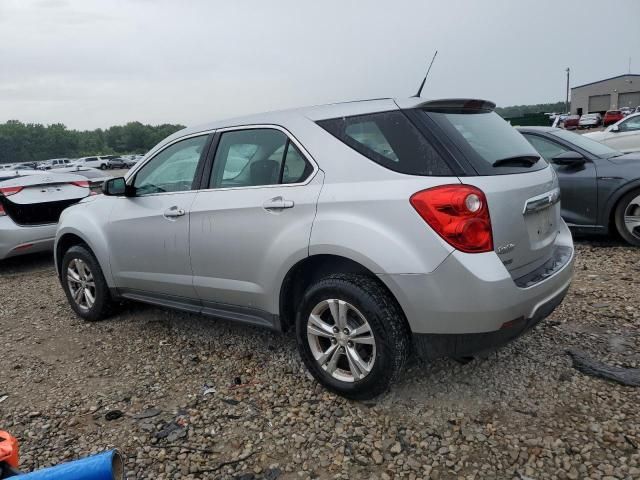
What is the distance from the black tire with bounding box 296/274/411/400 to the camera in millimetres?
2619

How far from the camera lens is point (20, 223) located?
Answer: 20.7 feet

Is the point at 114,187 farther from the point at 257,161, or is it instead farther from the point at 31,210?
the point at 31,210

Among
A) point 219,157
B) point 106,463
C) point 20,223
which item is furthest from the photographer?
point 20,223

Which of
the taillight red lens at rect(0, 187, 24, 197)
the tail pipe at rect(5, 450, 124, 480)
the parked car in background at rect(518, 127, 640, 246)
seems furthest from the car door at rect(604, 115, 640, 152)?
the tail pipe at rect(5, 450, 124, 480)

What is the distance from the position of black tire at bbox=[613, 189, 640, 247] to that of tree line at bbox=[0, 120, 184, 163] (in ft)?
249

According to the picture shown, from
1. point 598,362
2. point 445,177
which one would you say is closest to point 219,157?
point 445,177

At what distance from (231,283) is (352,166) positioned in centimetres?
115

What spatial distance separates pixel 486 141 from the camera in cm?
282

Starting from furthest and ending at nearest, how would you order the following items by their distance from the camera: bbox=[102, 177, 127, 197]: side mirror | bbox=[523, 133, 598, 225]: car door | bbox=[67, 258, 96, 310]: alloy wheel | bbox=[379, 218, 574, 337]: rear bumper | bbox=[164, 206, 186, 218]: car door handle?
bbox=[523, 133, 598, 225]: car door < bbox=[67, 258, 96, 310]: alloy wheel < bbox=[102, 177, 127, 197]: side mirror < bbox=[164, 206, 186, 218]: car door handle < bbox=[379, 218, 574, 337]: rear bumper

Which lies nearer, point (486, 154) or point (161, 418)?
point (486, 154)

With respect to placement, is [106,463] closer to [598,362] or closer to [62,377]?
[62,377]

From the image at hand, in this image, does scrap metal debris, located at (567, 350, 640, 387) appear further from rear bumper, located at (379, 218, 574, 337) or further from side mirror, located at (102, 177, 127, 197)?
side mirror, located at (102, 177, 127, 197)

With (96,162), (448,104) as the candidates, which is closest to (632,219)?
(448,104)

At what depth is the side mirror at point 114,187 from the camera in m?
3.92
